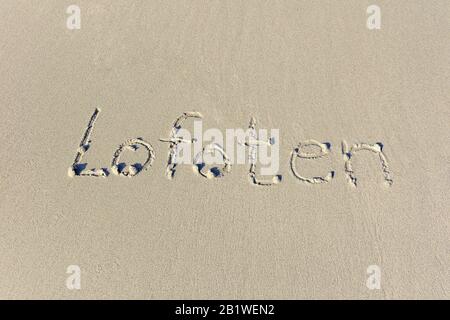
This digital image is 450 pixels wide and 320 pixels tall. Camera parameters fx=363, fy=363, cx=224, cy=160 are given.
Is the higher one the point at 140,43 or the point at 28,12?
the point at 28,12

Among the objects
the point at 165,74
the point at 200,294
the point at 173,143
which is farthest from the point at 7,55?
the point at 200,294

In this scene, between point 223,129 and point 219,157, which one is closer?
point 219,157

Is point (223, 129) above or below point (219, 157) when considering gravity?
above

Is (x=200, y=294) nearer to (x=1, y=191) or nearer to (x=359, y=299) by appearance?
(x=359, y=299)

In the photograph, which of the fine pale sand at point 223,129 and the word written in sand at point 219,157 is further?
the word written in sand at point 219,157
